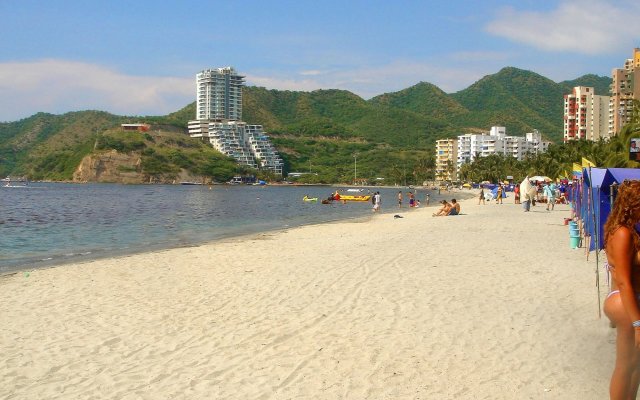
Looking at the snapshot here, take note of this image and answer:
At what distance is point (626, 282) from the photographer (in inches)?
152

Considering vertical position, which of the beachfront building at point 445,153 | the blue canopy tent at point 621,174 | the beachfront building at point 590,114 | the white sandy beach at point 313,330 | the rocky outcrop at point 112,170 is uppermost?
the beachfront building at point 590,114

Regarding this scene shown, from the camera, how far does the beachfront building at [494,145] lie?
180m

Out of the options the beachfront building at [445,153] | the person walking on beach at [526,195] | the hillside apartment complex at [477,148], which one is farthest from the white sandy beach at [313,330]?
the beachfront building at [445,153]

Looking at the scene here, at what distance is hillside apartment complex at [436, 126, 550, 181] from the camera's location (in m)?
180

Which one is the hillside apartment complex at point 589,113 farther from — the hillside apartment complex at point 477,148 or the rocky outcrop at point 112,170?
the rocky outcrop at point 112,170

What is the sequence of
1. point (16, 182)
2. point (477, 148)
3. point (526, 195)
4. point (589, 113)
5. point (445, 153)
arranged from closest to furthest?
point (526, 195) → point (589, 113) → point (16, 182) → point (477, 148) → point (445, 153)

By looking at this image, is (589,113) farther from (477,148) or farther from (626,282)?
(626,282)

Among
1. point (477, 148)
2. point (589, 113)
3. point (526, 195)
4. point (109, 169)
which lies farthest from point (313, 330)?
point (477, 148)

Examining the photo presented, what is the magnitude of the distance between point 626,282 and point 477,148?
608 feet

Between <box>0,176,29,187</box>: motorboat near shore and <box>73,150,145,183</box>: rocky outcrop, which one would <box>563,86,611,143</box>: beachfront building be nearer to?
<box>73,150,145,183</box>: rocky outcrop

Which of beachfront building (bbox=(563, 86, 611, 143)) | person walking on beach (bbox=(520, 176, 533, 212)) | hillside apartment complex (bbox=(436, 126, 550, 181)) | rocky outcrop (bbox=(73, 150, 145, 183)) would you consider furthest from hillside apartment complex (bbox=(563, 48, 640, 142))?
person walking on beach (bbox=(520, 176, 533, 212))

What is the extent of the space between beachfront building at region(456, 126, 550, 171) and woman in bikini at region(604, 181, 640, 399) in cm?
17861

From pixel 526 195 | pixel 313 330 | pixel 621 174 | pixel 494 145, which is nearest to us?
pixel 313 330

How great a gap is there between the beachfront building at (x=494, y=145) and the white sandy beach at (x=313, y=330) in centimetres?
17105
